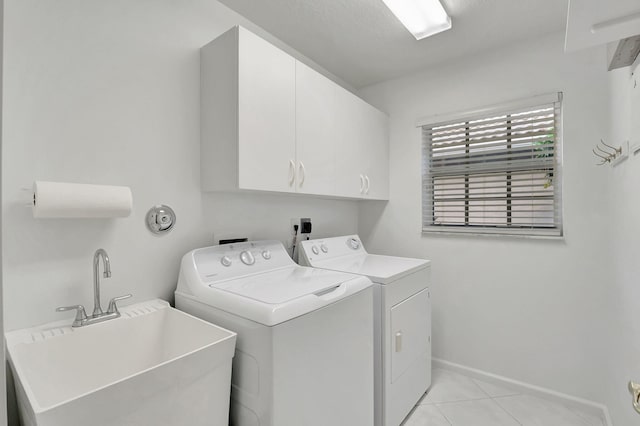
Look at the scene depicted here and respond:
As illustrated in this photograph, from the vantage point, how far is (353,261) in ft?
7.47

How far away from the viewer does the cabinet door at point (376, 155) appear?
99.2 inches

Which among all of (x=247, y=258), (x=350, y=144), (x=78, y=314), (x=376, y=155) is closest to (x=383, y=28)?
(x=350, y=144)

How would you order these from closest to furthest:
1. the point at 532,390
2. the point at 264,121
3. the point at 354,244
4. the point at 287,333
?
1. the point at 287,333
2. the point at 264,121
3. the point at 532,390
4. the point at 354,244

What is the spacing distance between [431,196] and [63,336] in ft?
8.06

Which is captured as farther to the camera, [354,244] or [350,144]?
[354,244]

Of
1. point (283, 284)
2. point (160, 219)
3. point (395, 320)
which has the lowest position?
point (395, 320)

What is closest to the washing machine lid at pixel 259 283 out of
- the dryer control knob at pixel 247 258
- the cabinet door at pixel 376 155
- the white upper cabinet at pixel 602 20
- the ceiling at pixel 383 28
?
the dryer control knob at pixel 247 258

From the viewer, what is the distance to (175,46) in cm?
163

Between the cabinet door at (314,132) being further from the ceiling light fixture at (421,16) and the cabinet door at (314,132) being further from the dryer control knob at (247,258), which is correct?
the ceiling light fixture at (421,16)

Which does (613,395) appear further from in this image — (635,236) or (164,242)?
(164,242)

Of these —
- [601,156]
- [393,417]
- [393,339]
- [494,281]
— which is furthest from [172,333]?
[601,156]

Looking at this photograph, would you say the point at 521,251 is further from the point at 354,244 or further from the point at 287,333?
the point at 287,333

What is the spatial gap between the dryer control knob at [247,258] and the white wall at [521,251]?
57.0 inches

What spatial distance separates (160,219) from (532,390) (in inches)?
103
